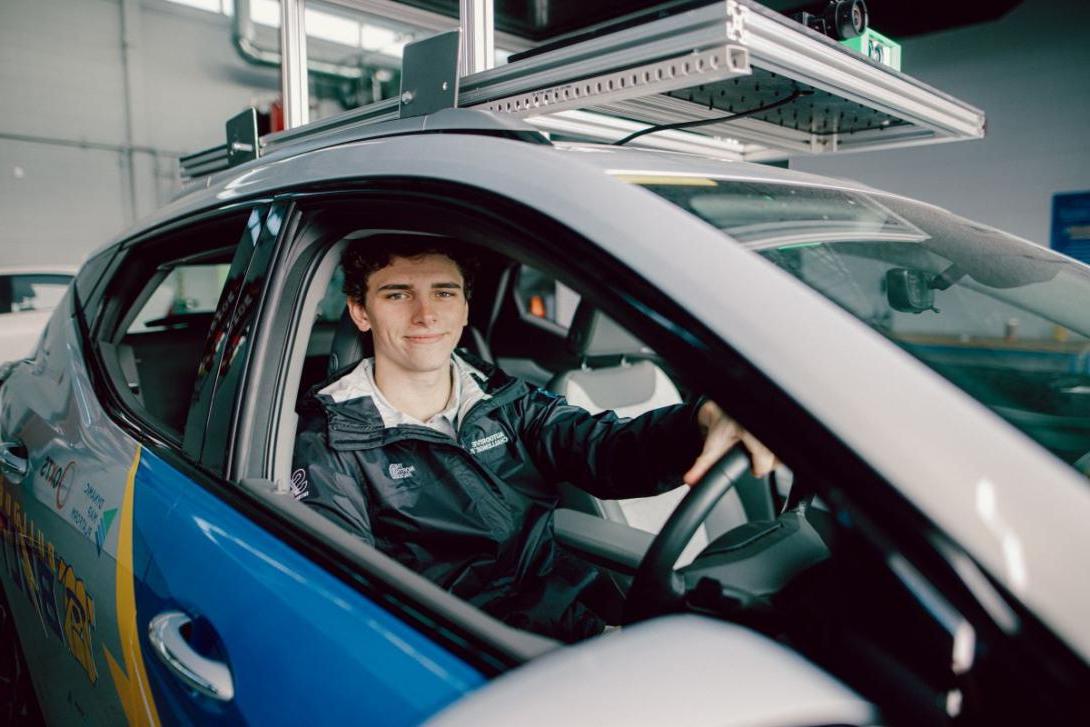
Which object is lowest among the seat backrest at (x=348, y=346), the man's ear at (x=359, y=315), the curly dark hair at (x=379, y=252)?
the seat backrest at (x=348, y=346)

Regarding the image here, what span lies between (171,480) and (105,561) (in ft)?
0.57

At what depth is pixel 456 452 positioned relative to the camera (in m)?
1.30

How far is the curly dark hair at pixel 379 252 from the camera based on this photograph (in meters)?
1.44

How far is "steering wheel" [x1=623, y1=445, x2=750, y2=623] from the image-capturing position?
29.4 inches

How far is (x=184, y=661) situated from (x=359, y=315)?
832 millimetres

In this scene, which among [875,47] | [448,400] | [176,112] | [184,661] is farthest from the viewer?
[176,112]

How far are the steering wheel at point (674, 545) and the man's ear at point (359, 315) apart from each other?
36.9 inches

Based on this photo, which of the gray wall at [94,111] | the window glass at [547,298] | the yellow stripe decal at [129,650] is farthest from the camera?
the gray wall at [94,111]

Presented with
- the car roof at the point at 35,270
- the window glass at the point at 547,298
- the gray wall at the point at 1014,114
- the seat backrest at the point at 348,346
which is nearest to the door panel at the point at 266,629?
the seat backrest at the point at 348,346

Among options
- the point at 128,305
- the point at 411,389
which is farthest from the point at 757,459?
the point at 128,305

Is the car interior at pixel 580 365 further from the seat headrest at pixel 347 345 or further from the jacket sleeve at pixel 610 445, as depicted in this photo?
the jacket sleeve at pixel 610 445

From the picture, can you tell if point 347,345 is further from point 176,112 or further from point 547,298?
point 176,112

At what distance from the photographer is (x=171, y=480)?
1.08m

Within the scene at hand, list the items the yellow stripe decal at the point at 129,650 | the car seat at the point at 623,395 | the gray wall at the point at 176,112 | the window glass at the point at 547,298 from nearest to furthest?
the yellow stripe decal at the point at 129,650, the car seat at the point at 623,395, the window glass at the point at 547,298, the gray wall at the point at 176,112
